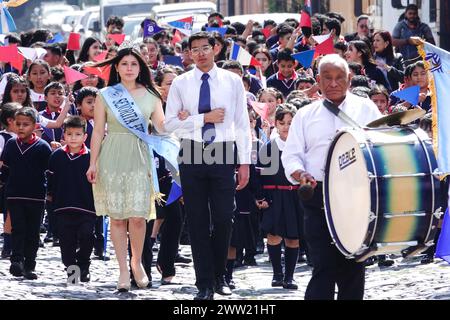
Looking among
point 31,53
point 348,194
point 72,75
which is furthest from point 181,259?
point 31,53

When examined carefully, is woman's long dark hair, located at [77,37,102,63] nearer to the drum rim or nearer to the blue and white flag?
the blue and white flag

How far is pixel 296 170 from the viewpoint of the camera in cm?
916

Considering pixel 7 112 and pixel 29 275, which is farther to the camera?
pixel 7 112

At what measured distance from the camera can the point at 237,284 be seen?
1236 cm

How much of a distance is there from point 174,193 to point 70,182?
2.81 feet

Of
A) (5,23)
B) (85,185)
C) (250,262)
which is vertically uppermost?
(5,23)

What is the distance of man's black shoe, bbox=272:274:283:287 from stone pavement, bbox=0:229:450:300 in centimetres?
6

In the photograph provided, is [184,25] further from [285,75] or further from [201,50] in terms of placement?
[201,50]

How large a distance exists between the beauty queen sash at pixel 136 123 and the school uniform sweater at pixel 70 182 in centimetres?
72

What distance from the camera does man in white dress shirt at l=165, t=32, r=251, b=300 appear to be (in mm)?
11023
